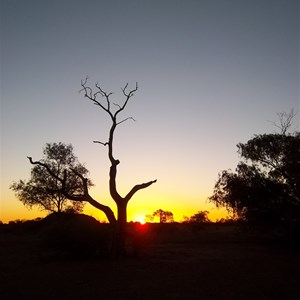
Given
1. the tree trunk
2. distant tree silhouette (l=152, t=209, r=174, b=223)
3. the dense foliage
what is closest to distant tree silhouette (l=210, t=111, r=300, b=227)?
the dense foliage

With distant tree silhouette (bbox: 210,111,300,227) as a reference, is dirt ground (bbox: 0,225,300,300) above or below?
below

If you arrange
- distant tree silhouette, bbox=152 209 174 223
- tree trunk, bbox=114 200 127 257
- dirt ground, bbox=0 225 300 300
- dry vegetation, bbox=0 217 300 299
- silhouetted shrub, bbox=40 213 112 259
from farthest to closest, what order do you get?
1. distant tree silhouette, bbox=152 209 174 223
2. silhouetted shrub, bbox=40 213 112 259
3. tree trunk, bbox=114 200 127 257
4. dry vegetation, bbox=0 217 300 299
5. dirt ground, bbox=0 225 300 300

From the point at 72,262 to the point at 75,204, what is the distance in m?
25.7

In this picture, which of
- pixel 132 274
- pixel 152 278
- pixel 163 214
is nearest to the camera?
pixel 152 278

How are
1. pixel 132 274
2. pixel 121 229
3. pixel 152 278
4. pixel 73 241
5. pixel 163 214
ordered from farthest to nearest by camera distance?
pixel 163 214
pixel 121 229
pixel 73 241
pixel 132 274
pixel 152 278

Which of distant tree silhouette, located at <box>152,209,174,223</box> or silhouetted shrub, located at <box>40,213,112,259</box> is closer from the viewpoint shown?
silhouetted shrub, located at <box>40,213,112,259</box>

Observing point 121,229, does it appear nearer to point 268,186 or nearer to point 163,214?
point 268,186

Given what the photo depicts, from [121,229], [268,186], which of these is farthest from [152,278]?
[268,186]

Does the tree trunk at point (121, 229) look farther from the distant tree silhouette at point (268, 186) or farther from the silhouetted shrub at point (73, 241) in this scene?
the distant tree silhouette at point (268, 186)

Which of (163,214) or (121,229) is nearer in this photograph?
(121,229)

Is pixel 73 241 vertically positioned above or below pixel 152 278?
above

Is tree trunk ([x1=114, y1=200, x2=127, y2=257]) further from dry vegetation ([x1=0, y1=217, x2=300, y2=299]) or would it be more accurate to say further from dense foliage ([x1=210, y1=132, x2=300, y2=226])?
dense foliage ([x1=210, y1=132, x2=300, y2=226])

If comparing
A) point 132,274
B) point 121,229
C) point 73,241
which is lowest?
point 132,274

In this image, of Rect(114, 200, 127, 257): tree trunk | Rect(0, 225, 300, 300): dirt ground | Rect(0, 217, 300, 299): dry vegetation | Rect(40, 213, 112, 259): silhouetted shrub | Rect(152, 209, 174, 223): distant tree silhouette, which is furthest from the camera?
Rect(152, 209, 174, 223): distant tree silhouette
